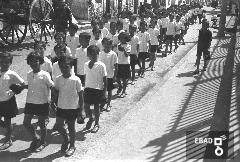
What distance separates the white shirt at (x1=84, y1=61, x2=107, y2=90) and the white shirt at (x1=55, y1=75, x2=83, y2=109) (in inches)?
36.5

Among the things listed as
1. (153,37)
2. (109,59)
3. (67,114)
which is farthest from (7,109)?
(153,37)

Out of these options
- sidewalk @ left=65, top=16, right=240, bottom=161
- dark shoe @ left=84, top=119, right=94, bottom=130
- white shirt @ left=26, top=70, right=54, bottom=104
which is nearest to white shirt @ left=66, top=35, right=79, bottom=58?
sidewalk @ left=65, top=16, right=240, bottom=161

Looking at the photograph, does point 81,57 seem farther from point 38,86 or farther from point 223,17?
point 223,17

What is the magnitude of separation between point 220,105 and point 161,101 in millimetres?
1312

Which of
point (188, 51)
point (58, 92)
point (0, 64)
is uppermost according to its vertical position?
point (0, 64)

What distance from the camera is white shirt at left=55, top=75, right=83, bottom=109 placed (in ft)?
18.9

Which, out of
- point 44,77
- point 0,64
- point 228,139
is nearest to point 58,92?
point 44,77

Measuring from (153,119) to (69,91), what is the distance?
7.59ft

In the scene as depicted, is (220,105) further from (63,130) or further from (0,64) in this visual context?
(0,64)

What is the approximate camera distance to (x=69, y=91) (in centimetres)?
576

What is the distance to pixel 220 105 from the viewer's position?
8.48m

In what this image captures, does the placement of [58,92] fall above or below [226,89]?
Result: above

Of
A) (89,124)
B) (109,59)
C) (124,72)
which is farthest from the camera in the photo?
(124,72)

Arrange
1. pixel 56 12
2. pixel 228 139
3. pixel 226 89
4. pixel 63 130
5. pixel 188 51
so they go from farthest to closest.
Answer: pixel 188 51
pixel 56 12
pixel 226 89
pixel 228 139
pixel 63 130
